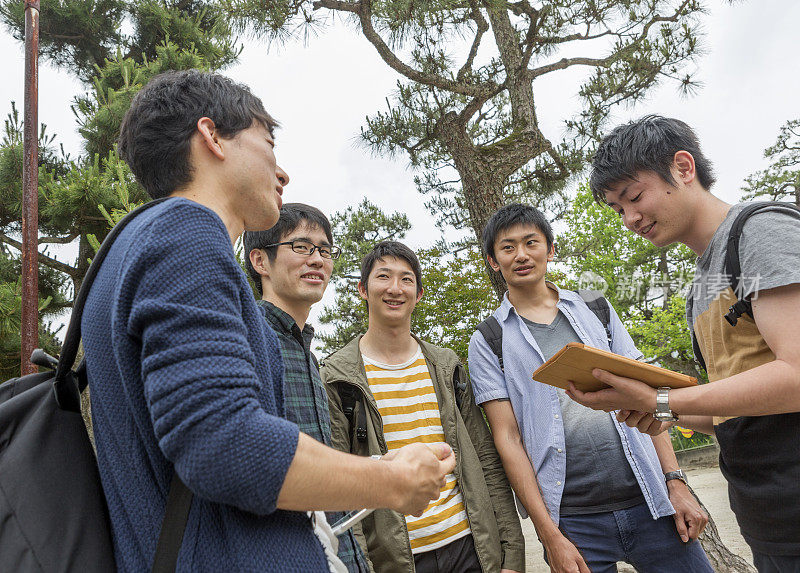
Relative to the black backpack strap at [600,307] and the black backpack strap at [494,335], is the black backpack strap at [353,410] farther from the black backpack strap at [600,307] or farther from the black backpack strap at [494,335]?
the black backpack strap at [600,307]

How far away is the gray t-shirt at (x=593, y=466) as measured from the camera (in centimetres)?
223

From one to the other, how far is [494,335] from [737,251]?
123 cm

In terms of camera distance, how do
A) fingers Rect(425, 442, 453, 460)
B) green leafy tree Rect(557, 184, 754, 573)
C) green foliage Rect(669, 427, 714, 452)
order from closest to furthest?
fingers Rect(425, 442, 453, 460), green foliage Rect(669, 427, 714, 452), green leafy tree Rect(557, 184, 754, 573)

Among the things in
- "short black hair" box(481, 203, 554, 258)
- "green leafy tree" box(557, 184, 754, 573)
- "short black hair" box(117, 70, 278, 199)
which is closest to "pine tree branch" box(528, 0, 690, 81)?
"short black hair" box(481, 203, 554, 258)

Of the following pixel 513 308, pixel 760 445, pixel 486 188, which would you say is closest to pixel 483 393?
pixel 513 308

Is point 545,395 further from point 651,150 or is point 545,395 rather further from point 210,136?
point 210,136

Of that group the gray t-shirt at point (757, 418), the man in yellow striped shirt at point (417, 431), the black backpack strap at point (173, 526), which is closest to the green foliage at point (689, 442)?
the man in yellow striped shirt at point (417, 431)

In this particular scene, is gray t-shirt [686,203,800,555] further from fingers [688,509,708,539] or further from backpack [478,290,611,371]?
backpack [478,290,611,371]

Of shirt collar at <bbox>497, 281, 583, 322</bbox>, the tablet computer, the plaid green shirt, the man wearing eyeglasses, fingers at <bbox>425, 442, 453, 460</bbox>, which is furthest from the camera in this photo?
shirt collar at <bbox>497, 281, 583, 322</bbox>

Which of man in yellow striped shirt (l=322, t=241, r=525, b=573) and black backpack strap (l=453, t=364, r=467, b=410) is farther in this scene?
black backpack strap (l=453, t=364, r=467, b=410)

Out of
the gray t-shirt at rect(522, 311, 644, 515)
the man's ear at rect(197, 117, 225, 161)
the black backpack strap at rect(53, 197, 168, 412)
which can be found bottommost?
the gray t-shirt at rect(522, 311, 644, 515)

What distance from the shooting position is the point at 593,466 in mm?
2283

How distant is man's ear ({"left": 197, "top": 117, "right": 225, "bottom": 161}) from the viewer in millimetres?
1245

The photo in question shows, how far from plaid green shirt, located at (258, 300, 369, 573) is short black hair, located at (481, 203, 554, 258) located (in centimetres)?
115
